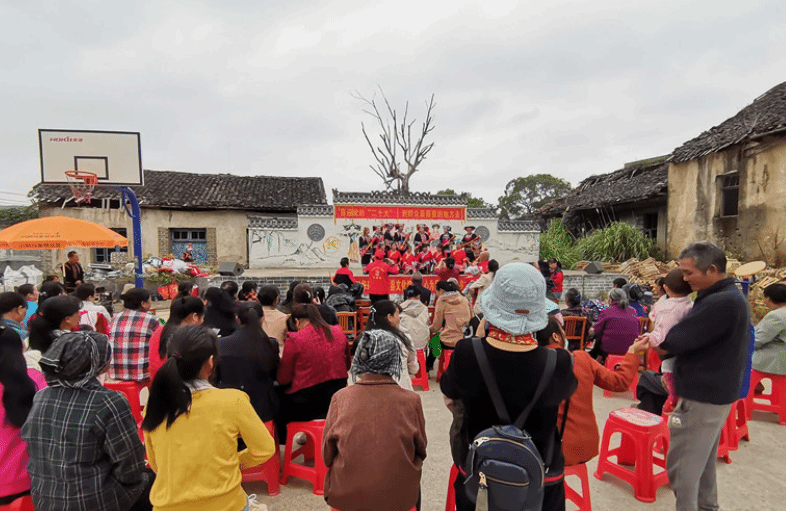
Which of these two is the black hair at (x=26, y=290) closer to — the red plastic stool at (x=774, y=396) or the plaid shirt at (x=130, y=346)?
the plaid shirt at (x=130, y=346)

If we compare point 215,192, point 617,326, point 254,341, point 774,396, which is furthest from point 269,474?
point 215,192

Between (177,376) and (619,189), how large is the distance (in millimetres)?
18749

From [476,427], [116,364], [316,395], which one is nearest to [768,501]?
[476,427]

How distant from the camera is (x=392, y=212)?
1490 cm

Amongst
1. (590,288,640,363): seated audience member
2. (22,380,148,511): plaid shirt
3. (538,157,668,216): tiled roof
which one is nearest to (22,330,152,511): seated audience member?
(22,380,148,511): plaid shirt

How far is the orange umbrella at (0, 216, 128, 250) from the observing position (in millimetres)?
6910

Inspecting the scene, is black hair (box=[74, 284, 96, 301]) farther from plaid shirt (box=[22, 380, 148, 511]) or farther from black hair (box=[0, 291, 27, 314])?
plaid shirt (box=[22, 380, 148, 511])

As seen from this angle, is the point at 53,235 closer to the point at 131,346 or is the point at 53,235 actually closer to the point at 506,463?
the point at 131,346

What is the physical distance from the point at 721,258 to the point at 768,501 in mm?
1920

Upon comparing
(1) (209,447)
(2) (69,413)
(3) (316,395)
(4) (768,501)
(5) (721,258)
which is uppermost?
(5) (721,258)

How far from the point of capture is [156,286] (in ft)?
36.4

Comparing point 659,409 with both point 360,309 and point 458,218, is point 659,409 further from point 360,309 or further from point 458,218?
point 458,218

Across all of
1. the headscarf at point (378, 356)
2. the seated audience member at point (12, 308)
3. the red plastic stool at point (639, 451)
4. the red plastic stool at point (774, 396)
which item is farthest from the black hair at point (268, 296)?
the red plastic stool at point (774, 396)

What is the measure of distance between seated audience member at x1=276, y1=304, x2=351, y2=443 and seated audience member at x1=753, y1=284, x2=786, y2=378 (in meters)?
3.99
